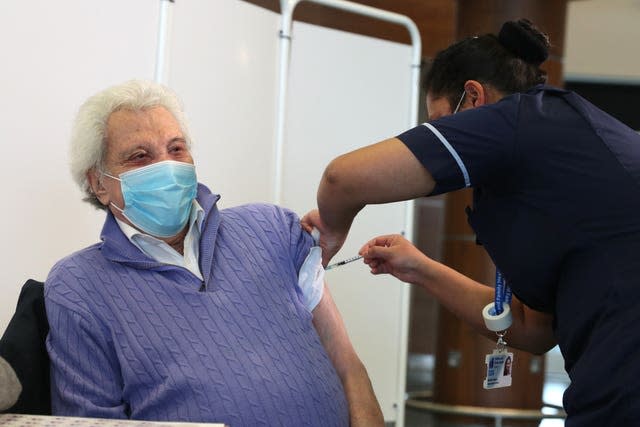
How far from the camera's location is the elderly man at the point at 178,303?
71.6 inches

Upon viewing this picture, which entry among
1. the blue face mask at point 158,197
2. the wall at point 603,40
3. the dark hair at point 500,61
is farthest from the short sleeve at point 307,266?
the wall at point 603,40

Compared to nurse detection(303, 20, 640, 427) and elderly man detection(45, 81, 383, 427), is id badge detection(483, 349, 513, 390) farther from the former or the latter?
nurse detection(303, 20, 640, 427)

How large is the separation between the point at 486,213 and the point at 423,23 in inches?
150

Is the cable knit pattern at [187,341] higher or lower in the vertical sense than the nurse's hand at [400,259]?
lower

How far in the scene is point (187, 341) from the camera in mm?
1862

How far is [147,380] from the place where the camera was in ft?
5.98

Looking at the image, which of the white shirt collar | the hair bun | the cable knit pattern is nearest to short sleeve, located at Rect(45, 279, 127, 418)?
the cable knit pattern

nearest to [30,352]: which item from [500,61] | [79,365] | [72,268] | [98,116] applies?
[79,365]

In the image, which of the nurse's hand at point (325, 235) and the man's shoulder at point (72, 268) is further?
the nurse's hand at point (325, 235)

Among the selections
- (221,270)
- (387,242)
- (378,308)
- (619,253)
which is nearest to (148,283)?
(221,270)

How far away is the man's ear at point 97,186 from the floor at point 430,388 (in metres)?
3.50

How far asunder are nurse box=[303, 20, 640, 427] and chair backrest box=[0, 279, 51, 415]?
73cm

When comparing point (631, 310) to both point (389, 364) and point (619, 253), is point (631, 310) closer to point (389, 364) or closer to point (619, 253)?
point (619, 253)

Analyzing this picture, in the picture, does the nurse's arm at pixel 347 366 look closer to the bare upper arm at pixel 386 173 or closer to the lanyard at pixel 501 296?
the lanyard at pixel 501 296
